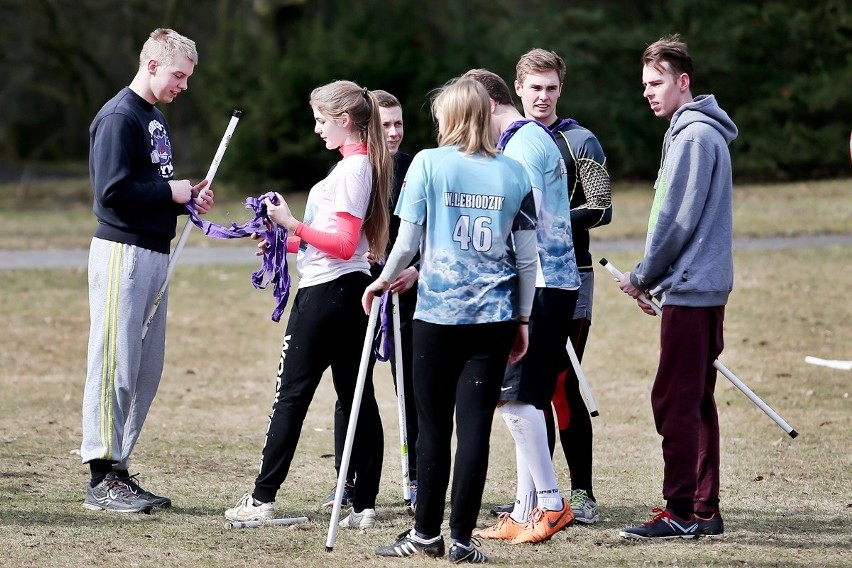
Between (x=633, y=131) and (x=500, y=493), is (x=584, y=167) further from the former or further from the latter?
(x=633, y=131)

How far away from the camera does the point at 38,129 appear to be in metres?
39.9

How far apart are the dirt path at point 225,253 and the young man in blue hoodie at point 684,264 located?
9722 mm

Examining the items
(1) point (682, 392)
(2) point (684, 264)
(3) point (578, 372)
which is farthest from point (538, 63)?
(1) point (682, 392)

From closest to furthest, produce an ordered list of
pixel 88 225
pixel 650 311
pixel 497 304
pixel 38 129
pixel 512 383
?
pixel 497 304
pixel 512 383
pixel 650 311
pixel 88 225
pixel 38 129

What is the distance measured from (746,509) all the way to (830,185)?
61.5 ft

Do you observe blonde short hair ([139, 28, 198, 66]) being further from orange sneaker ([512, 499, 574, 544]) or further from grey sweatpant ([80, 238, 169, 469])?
orange sneaker ([512, 499, 574, 544])

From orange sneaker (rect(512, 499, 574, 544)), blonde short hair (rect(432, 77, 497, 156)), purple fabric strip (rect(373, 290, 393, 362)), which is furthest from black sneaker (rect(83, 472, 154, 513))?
blonde short hair (rect(432, 77, 497, 156))

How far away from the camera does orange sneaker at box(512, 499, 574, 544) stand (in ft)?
16.6

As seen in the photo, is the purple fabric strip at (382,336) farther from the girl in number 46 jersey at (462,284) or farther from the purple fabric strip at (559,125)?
the purple fabric strip at (559,125)

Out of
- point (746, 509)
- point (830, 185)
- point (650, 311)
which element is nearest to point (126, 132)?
point (650, 311)

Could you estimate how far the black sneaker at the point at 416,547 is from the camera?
471 cm

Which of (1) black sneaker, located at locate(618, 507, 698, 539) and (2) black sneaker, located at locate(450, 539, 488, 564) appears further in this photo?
(1) black sneaker, located at locate(618, 507, 698, 539)

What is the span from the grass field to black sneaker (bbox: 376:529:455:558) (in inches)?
2.2

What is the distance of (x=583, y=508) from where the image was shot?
18.2 feet
